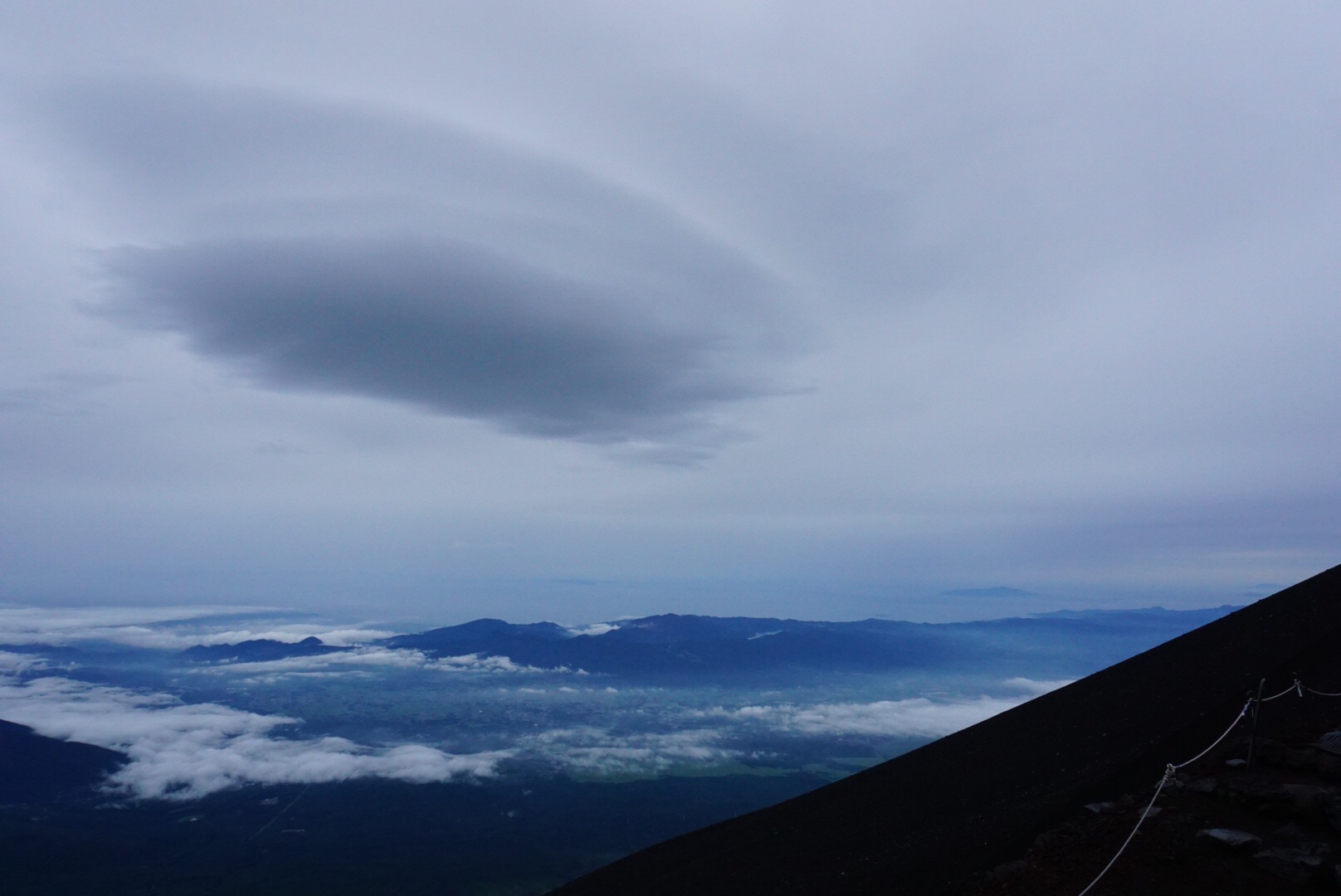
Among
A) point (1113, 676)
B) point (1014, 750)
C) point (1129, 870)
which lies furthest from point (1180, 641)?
point (1129, 870)

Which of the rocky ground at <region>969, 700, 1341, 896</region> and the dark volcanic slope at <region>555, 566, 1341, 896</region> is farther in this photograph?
the dark volcanic slope at <region>555, 566, 1341, 896</region>

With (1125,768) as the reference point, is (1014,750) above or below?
below

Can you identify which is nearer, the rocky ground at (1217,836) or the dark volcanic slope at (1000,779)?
the rocky ground at (1217,836)

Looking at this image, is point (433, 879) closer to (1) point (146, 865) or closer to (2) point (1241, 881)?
(1) point (146, 865)
